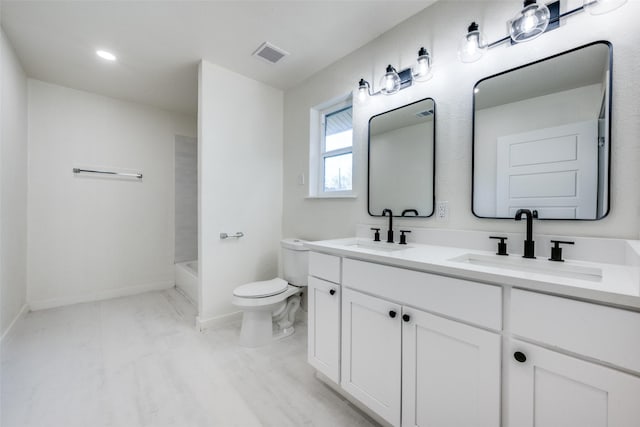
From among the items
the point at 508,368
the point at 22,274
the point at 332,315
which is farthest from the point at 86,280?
the point at 508,368

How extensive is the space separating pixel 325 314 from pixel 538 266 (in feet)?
3.42

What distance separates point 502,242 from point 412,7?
59.8 inches

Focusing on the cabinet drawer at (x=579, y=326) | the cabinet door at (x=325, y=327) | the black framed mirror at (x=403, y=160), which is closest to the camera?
the cabinet drawer at (x=579, y=326)

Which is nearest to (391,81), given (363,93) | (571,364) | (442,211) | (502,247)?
(363,93)

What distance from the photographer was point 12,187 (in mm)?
2145

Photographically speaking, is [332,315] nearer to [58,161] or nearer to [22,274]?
[22,274]

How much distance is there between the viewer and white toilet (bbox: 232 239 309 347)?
2.00 metres

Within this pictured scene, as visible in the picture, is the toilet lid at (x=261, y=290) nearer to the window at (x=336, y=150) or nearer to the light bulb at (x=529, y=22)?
the window at (x=336, y=150)

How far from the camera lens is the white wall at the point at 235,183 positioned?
2.30 meters

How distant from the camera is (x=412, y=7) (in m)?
1.63

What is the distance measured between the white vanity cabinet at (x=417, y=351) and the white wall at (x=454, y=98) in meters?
0.61

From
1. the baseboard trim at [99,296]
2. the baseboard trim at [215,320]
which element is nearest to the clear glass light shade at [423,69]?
the baseboard trim at [215,320]

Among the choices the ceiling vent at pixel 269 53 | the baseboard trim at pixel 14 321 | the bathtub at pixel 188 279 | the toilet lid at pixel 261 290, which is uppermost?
the ceiling vent at pixel 269 53

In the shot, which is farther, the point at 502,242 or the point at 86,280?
the point at 86,280
